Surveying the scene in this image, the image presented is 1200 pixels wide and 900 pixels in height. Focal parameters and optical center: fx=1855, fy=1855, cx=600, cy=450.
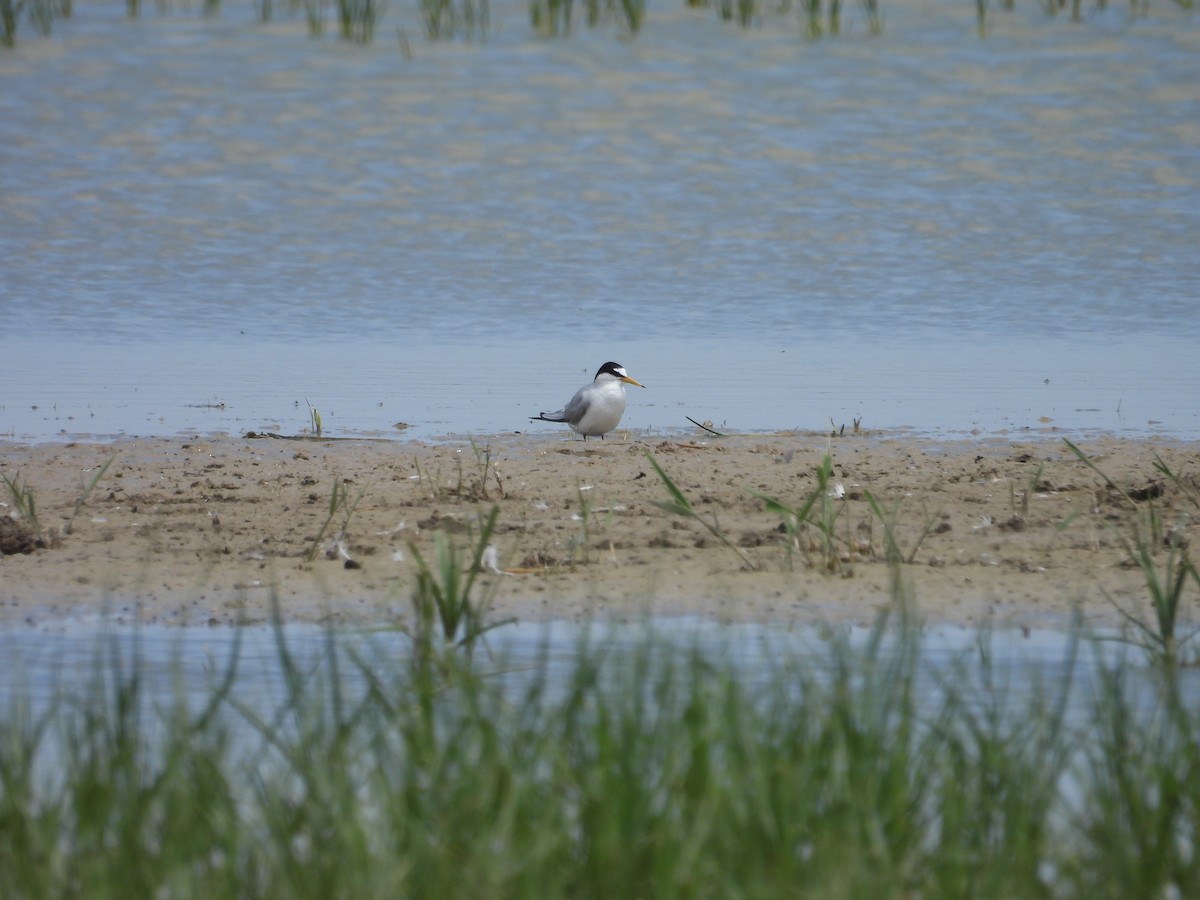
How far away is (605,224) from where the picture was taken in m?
13.9

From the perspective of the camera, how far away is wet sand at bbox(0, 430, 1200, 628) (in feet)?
17.2

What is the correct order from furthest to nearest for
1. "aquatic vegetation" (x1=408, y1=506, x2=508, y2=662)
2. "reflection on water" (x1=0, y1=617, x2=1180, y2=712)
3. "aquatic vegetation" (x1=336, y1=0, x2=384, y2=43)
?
"aquatic vegetation" (x1=336, y1=0, x2=384, y2=43)
"reflection on water" (x1=0, y1=617, x2=1180, y2=712)
"aquatic vegetation" (x1=408, y1=506, x2=508, y2=662)

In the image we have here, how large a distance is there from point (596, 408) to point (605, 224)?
5256mm

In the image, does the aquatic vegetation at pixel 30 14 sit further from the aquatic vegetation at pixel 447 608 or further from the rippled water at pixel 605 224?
the aquatic vegetation at pixel 447 608

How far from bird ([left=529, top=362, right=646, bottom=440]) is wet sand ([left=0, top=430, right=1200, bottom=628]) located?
0.62 meters

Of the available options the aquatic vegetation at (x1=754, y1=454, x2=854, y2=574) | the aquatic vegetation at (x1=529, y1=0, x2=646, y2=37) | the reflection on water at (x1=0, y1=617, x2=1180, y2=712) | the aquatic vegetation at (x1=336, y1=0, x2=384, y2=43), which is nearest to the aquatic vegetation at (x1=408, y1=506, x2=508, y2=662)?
the reflection on water at (x1=0, y1=617, x2=1180, y2=712)

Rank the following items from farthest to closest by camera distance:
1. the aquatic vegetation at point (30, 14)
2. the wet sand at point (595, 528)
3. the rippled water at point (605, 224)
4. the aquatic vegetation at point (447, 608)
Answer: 1. the aquatic vegetation at point (30, 14)
2. the rippled water at point (605, 224)
3. the wet sand at point (595, 528)
4. the aquatic vegetation at point (447, 608)

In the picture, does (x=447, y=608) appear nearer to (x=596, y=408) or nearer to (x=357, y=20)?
(x=596, y=408)

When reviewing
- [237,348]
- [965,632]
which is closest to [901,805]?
[965,632]

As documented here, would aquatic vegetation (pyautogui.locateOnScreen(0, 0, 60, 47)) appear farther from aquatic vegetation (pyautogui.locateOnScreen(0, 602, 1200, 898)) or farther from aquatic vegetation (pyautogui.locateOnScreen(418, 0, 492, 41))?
aquatic vegetation (pyautogui.locateOnScreen(0, 602, 1200, 898))

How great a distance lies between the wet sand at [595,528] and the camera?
17.2 feet

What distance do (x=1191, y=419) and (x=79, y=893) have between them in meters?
7.10

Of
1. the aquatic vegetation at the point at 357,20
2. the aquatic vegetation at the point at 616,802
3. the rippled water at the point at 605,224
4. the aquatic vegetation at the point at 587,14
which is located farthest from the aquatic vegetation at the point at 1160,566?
the aquatic vegetation at the point at 357,20

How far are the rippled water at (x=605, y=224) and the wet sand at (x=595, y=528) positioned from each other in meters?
0.98
